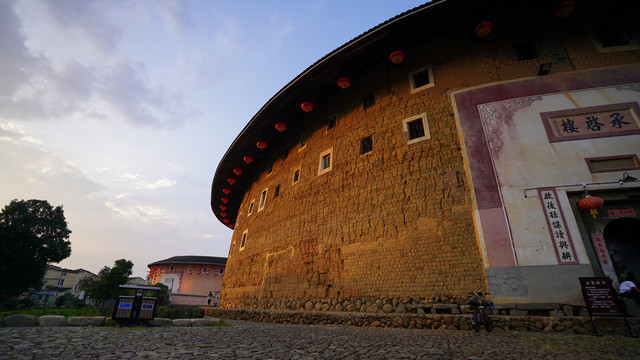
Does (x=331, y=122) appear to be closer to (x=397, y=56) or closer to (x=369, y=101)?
(x=369, y=101)

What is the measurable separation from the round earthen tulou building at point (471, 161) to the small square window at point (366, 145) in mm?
79

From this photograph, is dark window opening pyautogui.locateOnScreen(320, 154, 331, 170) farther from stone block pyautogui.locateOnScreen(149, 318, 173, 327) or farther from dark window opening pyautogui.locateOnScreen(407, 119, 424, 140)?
stone block pyautogui.locateOnScreen(149, 318, 173, 327)

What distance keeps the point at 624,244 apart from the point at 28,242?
29.2 m

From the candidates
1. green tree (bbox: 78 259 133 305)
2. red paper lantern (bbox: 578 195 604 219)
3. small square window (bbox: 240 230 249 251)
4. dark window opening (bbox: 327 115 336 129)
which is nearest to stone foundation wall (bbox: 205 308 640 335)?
red paper lantern (bbox: 578 195 604 219)

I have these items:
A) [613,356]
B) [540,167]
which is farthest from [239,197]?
[613,356]

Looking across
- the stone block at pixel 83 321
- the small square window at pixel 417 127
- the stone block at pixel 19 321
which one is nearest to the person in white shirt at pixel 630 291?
the small square window at pixel 417 127

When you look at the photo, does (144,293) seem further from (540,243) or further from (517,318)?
(540,243)

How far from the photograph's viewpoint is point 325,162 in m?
10.8

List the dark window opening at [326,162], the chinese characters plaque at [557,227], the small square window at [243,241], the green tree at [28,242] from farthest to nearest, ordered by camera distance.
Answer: the green tree at [28,242] < the small square window at [243,241] < the dark window opening at [326,162] < the chinese characters plaque at [557,227]

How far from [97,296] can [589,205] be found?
29.2 m

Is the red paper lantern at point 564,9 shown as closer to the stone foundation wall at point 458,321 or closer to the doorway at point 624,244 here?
the doorway at point 624,244

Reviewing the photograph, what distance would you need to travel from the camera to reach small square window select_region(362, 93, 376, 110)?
1002 centimetres

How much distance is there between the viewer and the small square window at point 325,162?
10.4 m

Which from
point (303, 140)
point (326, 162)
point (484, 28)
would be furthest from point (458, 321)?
point (303, 140)
